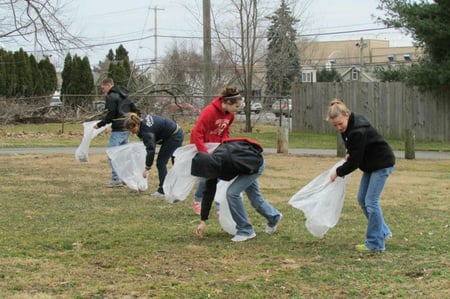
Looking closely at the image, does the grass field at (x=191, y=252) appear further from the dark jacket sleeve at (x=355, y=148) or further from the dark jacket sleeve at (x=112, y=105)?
the dark jacket sleeve at (x=112, y=105)

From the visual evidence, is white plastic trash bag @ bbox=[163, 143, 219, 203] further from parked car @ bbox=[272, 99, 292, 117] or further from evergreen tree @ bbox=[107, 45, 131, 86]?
evergreen tree @ bbox=[107, 45, 131, 86]

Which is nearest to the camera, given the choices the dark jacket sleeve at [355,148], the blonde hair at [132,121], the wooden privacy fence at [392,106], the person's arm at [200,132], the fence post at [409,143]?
the dark jacket sleeve at [355,148]

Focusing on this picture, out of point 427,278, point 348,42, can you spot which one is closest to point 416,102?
point 427,278

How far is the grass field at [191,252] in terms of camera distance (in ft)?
17.1

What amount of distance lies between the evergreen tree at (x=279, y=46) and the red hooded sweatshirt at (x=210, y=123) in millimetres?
23142

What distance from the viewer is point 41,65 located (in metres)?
38.5

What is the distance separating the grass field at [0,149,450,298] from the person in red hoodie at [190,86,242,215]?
1.07m

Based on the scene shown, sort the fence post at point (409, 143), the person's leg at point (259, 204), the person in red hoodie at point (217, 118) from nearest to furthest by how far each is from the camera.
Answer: the person in red hoodie at point (217, 118) < the person's leg at point (259, 204) < the fence post at point (409, 143)

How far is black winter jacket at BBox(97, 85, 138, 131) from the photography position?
37.1 ft

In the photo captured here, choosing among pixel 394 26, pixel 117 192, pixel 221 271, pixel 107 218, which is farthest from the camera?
pixel 394 26

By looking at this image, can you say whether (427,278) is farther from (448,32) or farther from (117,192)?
(448,32)

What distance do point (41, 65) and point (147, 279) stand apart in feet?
115

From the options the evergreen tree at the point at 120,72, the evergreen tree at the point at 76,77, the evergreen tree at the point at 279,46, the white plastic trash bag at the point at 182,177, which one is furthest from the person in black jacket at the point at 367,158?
the evergreen tree at the point at 76,77

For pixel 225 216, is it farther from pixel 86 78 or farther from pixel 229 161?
pixel 86 78
